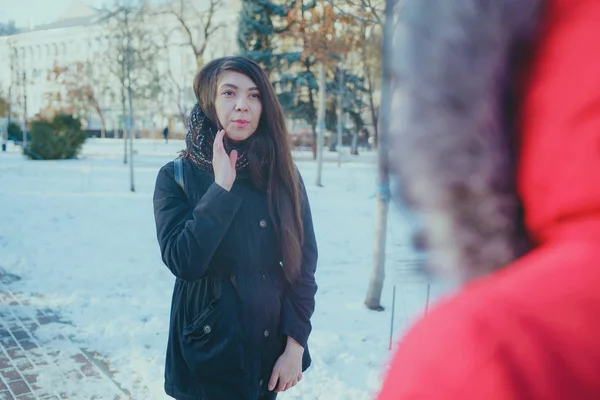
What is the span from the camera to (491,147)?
1.79 feet

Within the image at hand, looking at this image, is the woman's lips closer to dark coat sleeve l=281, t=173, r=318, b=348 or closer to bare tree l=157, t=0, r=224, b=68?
dark coat sleeve l=281, t=173, r=318, b=348

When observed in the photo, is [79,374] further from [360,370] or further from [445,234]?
[445,234]

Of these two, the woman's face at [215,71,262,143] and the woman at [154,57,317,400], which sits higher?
the woman's face at [215,71,262,143]

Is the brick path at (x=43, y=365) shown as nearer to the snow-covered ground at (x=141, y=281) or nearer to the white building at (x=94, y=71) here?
the snow-covered ground at (x=141, y=281)

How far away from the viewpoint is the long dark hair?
2.08m

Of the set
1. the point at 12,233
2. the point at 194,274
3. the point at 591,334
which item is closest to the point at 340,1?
the point at 194,274

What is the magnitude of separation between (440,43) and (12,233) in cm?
890

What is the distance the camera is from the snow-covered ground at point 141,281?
147 inches

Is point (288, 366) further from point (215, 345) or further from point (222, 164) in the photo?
point (222, 164)

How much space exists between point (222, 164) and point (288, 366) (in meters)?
0.82

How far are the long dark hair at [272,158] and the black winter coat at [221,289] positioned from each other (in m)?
0.05

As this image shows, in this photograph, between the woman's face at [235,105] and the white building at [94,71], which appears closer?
the woman's face at [235,105]

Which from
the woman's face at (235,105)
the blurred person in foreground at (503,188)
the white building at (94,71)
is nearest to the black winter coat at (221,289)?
the woman's face at (235,105)

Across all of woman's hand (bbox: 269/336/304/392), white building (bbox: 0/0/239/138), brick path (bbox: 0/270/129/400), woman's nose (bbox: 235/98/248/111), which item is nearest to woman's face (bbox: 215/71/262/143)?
woman's nose (bbox: 235/98/248/111)
